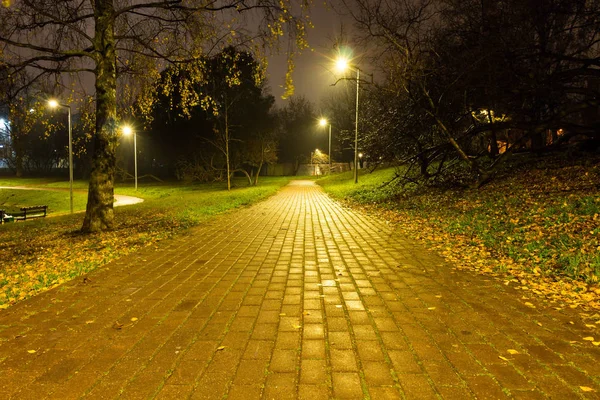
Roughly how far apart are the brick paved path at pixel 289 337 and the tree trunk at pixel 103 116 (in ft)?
13.9

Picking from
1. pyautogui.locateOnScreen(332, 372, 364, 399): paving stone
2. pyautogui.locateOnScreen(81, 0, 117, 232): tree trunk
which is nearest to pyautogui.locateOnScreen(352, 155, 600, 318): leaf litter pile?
pyautogui.locateOnScreen(332, 372, 364, 399): paving stone

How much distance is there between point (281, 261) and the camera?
6477mm

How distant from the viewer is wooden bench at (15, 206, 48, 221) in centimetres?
2038

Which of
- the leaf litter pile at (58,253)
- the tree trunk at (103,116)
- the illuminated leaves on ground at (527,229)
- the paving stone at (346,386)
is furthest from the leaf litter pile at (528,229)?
the tree trunk at (103,116)

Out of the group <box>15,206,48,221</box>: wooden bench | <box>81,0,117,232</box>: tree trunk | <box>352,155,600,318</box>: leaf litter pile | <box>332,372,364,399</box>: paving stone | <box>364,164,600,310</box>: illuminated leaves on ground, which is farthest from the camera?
<box>15,206,48,221</box>: wooden bench

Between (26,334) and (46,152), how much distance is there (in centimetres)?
8900

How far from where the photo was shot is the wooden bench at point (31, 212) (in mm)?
20375

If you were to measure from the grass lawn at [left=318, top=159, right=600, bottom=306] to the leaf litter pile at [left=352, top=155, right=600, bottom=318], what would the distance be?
0.04 feet

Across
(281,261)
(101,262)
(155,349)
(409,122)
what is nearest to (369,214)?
(409,122)

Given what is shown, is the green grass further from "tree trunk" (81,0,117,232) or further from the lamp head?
"tree trunk" (81,0,117,232)

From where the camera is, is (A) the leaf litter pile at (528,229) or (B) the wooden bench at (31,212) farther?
(B) the wooden bench at (31,212)

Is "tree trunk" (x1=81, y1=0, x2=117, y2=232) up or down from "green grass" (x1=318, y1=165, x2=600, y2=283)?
up

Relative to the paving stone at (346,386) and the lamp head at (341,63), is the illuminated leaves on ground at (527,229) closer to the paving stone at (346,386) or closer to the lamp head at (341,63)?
the paving stone at (346,386)

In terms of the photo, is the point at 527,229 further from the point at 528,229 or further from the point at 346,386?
the point at 346,386
